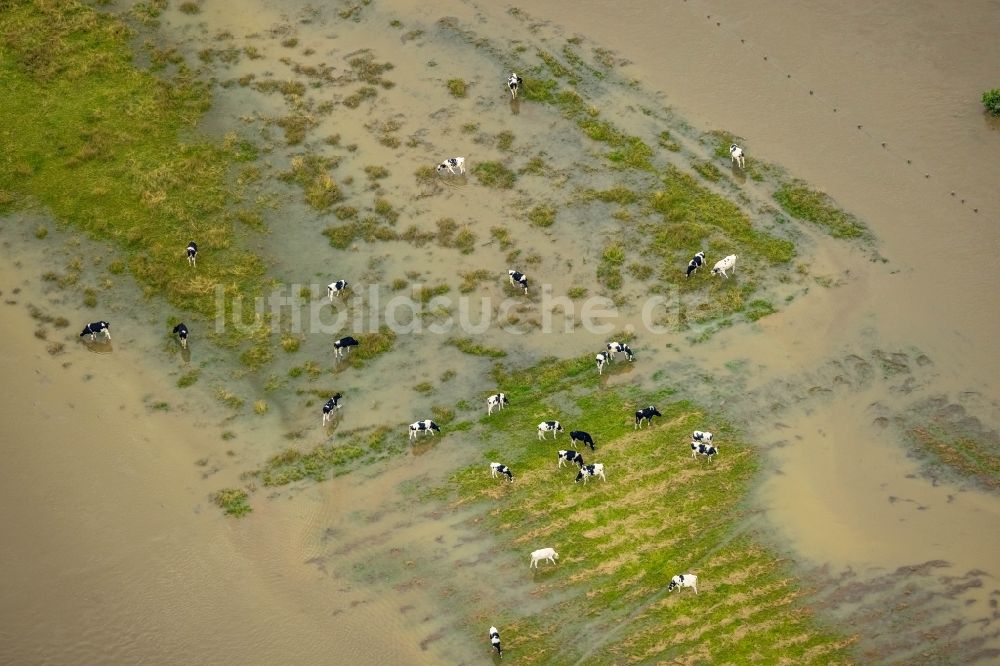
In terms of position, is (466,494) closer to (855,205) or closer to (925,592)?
(925,592)

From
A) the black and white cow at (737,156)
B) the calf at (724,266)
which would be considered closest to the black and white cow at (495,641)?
the calf at (724,266)

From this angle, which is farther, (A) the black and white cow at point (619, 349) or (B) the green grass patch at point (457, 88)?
(B) the green grass patch at point (457, 88)

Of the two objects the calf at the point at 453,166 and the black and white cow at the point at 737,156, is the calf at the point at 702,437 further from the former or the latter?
the calf at the point at 453,166

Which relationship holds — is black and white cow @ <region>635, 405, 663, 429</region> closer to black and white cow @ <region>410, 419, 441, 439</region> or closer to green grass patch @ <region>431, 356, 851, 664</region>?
green grass patch @ <region>431, 356, 851, 664</region>

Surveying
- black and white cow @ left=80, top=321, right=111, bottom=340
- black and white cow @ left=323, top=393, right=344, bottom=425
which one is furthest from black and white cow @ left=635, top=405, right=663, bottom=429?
black and white cow @ left=80, top=321, right=111, bottom=340

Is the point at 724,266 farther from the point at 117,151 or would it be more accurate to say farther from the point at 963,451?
the point at 117,151

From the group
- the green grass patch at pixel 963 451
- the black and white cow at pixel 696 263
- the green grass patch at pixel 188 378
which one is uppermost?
the green grass patch at pixel 963 451


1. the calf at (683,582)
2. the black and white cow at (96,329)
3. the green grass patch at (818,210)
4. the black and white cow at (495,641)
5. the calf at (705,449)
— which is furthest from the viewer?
the green grass patch at (818,210)
